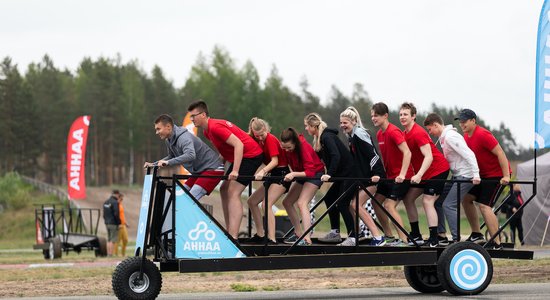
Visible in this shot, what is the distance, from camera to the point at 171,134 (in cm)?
1088

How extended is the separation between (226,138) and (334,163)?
1.27 metres

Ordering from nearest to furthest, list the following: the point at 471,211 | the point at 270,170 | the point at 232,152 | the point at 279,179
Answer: the point at 279,179, the point at 232,152, the point at 270,170, the point at 471,211

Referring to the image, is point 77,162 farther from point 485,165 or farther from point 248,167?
point 485,165

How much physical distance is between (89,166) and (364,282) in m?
91.5

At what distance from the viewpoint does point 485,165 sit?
465 inches

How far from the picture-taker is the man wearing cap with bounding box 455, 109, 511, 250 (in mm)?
11633

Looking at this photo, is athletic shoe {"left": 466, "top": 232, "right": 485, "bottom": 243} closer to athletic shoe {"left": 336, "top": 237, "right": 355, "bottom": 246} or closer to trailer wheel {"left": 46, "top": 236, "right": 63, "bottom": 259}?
athletic shoe {"left": 336, "top": 237, "right": 355, "bottom": 246}

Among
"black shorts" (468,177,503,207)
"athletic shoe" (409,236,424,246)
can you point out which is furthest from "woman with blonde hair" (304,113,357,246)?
"black shorts" (468,177,503,207)

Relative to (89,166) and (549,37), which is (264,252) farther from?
(89,166)

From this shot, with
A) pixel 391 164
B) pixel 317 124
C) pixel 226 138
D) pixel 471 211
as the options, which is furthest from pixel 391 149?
pixel 226 138

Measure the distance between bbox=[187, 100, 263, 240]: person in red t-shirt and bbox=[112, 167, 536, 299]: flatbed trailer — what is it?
0.44 m

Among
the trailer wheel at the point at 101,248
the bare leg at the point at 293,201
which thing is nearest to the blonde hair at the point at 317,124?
the bare leg at the point at 293,201

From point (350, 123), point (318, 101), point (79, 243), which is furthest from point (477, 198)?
point (318, 101)

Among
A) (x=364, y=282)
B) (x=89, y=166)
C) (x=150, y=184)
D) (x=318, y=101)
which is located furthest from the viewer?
(x=318, y=101)
